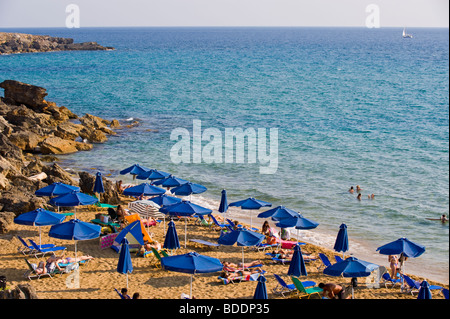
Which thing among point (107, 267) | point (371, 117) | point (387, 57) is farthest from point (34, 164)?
point (387, 57)

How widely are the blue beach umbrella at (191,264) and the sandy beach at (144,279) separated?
1.24m

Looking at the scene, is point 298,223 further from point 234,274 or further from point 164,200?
point 164,200

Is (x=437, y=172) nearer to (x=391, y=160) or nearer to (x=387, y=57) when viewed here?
(x=391, y=160)

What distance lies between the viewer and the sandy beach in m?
14.5

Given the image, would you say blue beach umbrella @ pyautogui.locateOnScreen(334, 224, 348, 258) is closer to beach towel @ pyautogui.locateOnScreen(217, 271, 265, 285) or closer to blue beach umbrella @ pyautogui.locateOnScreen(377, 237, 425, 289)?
blue beach umbrella @ pyautogui.locateOnScreen(377, 237, 425, 289)

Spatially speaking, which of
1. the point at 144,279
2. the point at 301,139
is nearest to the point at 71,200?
the point at 144,279

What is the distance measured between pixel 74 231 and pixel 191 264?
4.34m

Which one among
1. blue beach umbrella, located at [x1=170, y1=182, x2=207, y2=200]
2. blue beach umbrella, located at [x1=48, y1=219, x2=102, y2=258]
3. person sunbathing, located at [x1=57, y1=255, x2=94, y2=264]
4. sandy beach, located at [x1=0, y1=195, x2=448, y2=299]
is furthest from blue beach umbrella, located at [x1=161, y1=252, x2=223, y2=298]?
blue beach umbrella, located at [x1=170, y1=182, x2=207, y2=200]

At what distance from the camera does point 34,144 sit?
3362cm

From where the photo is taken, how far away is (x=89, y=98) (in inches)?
2391

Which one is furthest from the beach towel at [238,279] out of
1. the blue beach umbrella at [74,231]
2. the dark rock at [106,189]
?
the dark rock at [106,189]

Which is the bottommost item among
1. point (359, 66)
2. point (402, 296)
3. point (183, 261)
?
point (402, 296)

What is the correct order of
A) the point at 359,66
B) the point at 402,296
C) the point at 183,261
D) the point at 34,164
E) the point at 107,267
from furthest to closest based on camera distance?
the point at 359,66
the point at 34,164
the point at 107,267
the point at 402,296
the point at 183,261

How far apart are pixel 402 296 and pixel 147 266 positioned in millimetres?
7913
